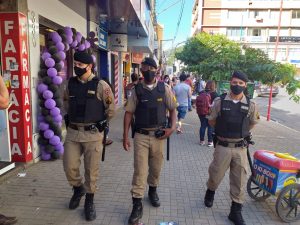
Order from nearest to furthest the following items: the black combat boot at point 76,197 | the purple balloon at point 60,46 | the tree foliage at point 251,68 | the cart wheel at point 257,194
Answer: the black combat boot at point 76,197
the cart wheel at point 257,194
the purple balloon at point 60,46
the tree foliage at point 251,68

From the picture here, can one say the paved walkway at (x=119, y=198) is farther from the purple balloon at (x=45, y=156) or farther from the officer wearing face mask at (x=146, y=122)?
the officer wearing face mask at (x=146, y=122)

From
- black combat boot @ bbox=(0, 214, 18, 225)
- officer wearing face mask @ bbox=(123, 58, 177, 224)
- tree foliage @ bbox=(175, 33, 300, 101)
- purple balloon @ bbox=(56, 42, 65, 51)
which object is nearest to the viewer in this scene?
black combat boot @ bbox=(0, 214, 18, 225)

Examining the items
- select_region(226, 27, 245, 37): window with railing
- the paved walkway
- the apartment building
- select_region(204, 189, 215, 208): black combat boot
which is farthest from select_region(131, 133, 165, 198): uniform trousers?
select_region(226, 27, 245, 37): window with railing

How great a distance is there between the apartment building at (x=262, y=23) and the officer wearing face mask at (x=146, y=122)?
54608mm

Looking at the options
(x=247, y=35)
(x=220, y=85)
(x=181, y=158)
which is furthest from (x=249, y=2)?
(x=181, y=158)

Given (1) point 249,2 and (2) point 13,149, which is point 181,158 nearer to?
(2) point 13,149

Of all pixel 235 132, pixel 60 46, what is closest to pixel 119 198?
pixel 235 132

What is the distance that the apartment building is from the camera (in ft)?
179

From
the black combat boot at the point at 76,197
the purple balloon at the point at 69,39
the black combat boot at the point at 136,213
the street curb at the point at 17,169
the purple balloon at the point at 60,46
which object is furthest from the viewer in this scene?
the purple balloon at the point at 69,39

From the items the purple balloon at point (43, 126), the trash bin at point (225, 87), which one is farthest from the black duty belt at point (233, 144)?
the trash bin at point (225, 87)

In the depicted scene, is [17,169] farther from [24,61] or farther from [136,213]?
[136,213]

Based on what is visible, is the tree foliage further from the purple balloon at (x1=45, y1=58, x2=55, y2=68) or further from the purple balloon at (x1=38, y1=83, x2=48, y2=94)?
the purple balloon at (x1=38, y1=83, x2=48, y2=94)

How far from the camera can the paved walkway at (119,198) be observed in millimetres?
3814

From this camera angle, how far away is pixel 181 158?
21.6 feet
